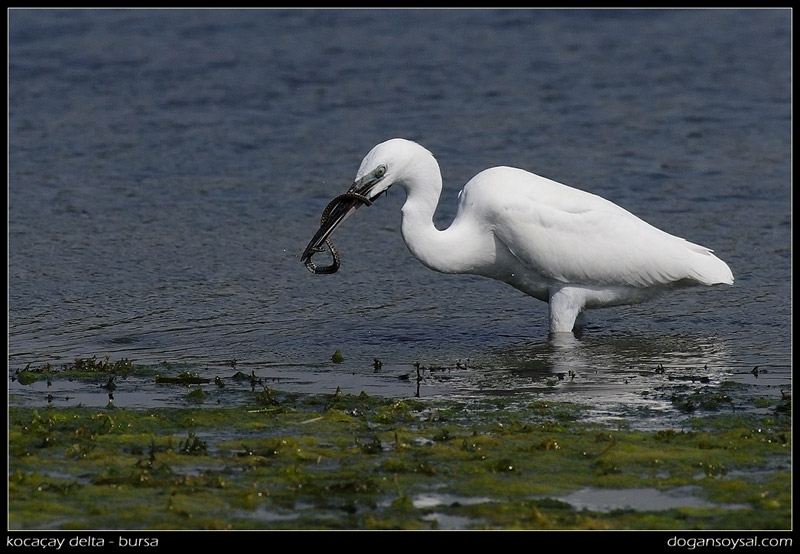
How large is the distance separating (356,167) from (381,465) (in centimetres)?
930

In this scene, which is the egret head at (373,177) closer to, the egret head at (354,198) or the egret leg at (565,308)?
the egret head at (354,198)

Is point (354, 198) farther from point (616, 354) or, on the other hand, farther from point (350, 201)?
point (616, 354)

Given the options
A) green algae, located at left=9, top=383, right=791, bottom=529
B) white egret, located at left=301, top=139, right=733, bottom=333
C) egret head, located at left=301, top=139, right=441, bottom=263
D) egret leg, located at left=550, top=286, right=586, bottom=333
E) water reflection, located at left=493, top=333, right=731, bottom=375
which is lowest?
green algae, located at left=9, top=383, right=791, bottom=529

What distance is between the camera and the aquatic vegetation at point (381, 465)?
5.39 metres

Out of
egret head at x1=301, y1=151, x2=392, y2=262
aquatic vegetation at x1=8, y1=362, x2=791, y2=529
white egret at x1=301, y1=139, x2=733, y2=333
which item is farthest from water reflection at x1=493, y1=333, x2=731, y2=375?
egret head at x1=301, y1=151, x2=392, y2=262

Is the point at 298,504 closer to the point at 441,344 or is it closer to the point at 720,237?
the point at 441,344

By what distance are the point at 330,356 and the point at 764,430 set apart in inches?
129

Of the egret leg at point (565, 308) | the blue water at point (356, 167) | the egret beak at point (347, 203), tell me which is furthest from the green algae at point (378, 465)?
the egret leg at point (565, 308)

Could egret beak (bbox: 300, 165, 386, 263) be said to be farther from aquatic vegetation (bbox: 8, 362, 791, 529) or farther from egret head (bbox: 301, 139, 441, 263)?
aquatic vegetation (bbox: 8, 362, 791, 529)

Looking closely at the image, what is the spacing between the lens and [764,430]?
6605mm

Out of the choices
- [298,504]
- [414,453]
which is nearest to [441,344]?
[414,453]

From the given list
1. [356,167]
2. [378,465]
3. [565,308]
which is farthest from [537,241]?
[356,167]

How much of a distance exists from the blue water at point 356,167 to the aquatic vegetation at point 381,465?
860 mm

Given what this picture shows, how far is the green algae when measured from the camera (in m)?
5.38
